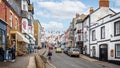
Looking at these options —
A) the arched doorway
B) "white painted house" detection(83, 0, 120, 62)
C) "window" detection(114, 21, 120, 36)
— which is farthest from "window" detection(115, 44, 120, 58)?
the arched doorway

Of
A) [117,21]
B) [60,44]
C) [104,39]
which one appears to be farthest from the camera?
[60,44]

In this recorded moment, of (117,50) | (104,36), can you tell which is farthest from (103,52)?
(117,50)

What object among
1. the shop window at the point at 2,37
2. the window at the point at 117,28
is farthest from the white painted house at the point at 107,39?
the shop window at the point at 2,37

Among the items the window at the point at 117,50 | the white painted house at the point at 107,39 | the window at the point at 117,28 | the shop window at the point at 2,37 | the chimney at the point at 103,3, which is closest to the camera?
the shop window at the point at 2,37

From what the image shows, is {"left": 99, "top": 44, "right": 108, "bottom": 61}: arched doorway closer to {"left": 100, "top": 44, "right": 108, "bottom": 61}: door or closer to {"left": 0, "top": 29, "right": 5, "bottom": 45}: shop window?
{"left": 100, "top": 44, "right": 108, "bottom": 61}: door

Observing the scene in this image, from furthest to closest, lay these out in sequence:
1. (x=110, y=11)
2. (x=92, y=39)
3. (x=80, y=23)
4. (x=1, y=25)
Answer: (x=80, y=23)
(x=110, y=11)
(x=92, y=39)
(x=1, y=25)

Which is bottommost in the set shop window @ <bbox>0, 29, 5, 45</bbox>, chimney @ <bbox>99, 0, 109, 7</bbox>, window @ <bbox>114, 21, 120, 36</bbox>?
shop window @ <bbox>0, 29, 5, 45</bbox>

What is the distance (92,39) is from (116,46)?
1610 cm

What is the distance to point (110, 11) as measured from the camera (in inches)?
2419

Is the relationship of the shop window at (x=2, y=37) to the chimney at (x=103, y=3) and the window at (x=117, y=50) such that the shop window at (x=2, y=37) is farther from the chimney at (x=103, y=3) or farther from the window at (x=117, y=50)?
the chimney at (x=103, y=3)

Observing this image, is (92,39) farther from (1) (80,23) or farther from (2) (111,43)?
(1) (80,23)

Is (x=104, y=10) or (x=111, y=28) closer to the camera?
(x=111, y=28)

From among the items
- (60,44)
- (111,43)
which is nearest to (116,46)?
(111,43)

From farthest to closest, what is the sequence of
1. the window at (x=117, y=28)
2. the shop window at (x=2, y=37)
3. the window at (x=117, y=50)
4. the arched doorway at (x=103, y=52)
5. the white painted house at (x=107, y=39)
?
the arched doorway at (x=103, y=52)
the white painted house at (x=107, y=39)
the window at (x=117, y=28)
the window at (x=117, y=50)
the shop window at (x=2, y=37)
